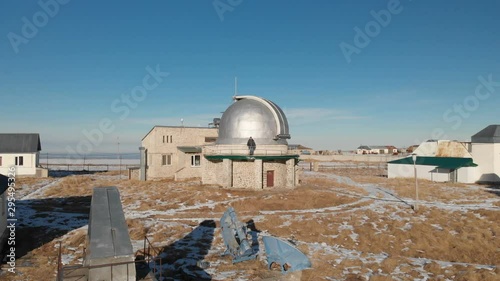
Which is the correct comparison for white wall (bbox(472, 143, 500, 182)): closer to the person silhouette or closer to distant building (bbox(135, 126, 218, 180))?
the person silhouette

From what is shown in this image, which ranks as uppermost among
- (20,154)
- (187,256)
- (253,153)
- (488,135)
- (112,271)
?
(488,135)

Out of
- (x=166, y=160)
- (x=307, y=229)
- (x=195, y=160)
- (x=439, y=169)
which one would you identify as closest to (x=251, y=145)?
(x=195, y=160)

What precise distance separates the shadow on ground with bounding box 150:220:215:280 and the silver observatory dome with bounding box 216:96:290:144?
1541cm

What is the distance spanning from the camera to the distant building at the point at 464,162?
135ft

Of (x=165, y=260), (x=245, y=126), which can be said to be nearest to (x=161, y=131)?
(x=245, y=126)

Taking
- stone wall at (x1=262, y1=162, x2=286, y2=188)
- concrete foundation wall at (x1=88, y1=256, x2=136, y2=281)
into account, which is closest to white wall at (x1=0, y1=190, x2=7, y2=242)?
concrete foundation wall at (x1=88, y1=256, x2=136, y2=281)

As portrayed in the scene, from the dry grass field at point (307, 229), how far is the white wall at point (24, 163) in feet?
39.6

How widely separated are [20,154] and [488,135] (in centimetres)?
5924

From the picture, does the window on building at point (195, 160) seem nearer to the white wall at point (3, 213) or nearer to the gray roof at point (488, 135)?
the white wall at point (3, 213)

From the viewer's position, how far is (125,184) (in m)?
38.3

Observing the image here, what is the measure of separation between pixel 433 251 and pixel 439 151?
34986 millimetres

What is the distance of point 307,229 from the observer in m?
20.0

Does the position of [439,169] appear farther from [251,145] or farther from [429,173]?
[251,145]

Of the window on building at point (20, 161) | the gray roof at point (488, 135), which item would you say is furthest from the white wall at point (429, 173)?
the window on building at point (20, 161)
